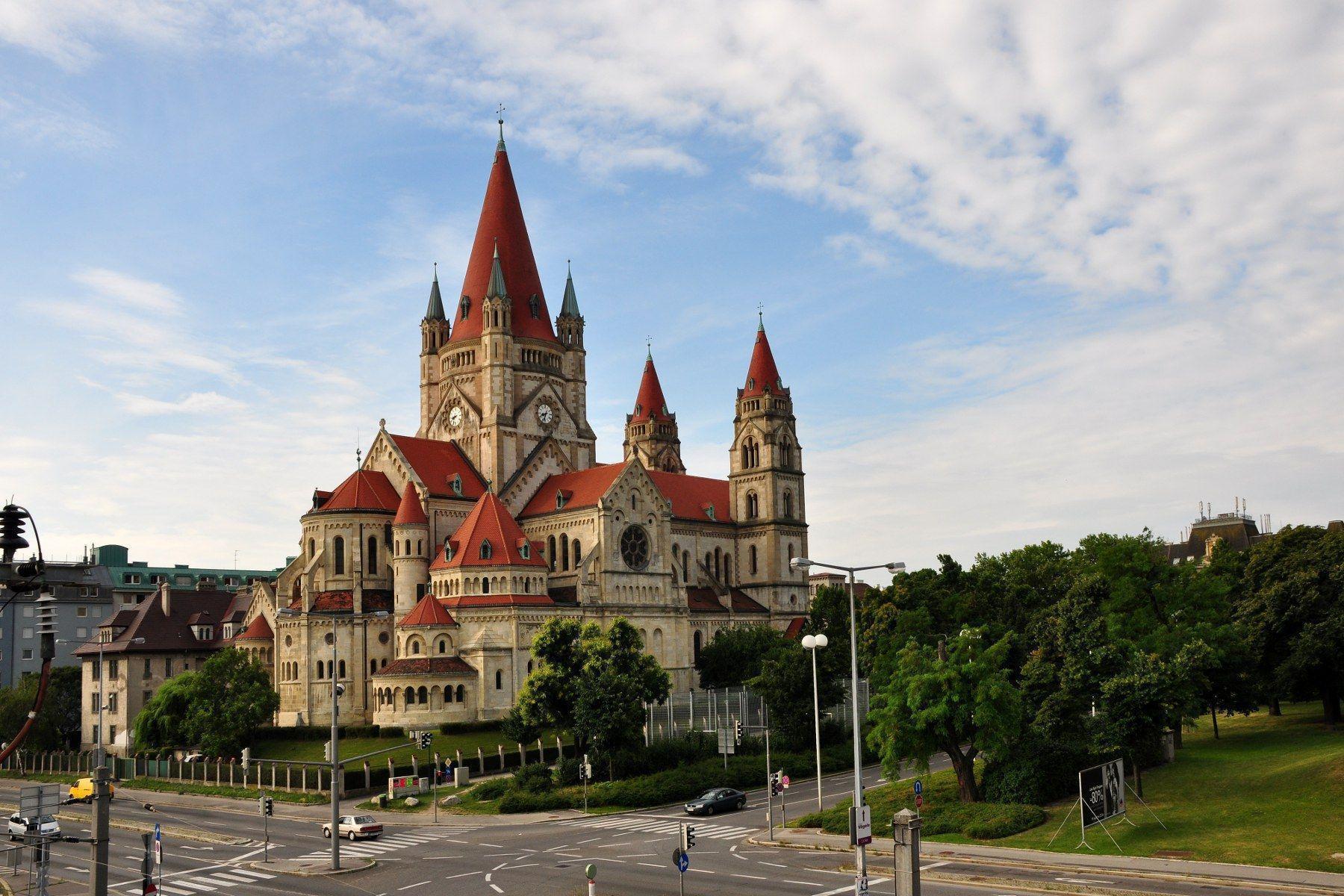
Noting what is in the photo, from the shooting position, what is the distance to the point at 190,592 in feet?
358

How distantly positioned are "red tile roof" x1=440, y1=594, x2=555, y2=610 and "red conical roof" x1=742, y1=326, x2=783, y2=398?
43.1 m

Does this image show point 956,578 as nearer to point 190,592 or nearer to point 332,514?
point 332,514

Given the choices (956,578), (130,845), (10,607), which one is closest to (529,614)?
(956,578)

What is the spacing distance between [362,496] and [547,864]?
5611 cm

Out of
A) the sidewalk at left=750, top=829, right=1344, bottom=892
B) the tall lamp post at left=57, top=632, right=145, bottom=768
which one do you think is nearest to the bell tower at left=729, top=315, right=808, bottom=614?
the tall lamp post at left=57, top=632, right=145, bottom=768

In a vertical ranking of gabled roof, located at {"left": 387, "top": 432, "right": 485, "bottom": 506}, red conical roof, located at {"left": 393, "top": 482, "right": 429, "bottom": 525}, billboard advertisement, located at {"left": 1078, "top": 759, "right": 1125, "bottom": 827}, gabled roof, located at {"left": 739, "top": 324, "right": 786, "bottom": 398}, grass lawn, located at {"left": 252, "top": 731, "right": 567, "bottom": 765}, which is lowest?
grass lawn, located at {"left": 252, "top": 731, "right": 567, "bottom": 765}

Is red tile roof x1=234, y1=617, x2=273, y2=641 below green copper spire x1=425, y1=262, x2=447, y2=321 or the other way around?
below

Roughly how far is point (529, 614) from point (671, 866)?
4607 centimetres

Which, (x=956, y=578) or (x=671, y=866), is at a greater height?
(x=956, y=578)

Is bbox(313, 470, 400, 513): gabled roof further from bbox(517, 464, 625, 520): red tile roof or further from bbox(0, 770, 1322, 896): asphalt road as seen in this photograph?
bbox(0, 770, 1322, 896): asphalt road

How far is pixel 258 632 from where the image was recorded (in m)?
93.2

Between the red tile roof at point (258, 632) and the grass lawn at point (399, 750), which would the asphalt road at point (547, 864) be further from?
the red tile roof at point (258, 632)

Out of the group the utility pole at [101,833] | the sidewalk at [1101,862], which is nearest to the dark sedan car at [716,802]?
the sidewalk at [1101,862]

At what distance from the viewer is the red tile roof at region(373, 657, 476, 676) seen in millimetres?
81250
